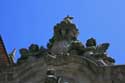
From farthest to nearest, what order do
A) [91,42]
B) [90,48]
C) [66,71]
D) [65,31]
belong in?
[65,31]
[91,42]
[90,48]
[66,71]

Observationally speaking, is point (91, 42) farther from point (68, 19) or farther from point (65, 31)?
point (68, 19)

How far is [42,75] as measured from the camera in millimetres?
17094

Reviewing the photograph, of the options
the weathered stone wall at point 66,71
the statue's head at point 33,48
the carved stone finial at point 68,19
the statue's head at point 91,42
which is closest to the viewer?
the weathered stone wall at point 66,71

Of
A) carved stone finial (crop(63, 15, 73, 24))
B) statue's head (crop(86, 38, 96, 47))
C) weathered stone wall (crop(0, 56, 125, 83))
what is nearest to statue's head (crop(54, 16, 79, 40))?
carved stone finial (crop(63, 15, 73, 24))

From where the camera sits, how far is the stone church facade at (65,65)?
54.1 feet

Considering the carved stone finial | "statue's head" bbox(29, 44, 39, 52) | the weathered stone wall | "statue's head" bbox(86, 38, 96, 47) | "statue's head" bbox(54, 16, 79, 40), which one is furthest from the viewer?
the carved stone finial

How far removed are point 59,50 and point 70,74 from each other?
57.4 inches

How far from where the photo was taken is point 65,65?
1703 centimetres

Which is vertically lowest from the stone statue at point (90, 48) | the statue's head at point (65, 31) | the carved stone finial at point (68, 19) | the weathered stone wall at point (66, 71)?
the weathered stone wall at point (66, 71)

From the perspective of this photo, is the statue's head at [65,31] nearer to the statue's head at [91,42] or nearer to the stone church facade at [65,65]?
the stone church facade at [65,65]

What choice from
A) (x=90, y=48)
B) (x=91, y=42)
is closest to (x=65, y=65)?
(x=90, y=48)

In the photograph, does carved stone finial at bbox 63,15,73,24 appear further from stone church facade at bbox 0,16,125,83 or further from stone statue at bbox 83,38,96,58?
stone statue at bbox 83,38,96,58

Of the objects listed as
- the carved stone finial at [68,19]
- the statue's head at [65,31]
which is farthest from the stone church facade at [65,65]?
A: the carved stone finial at [68,19]

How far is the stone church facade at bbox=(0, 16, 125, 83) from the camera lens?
650 inches
